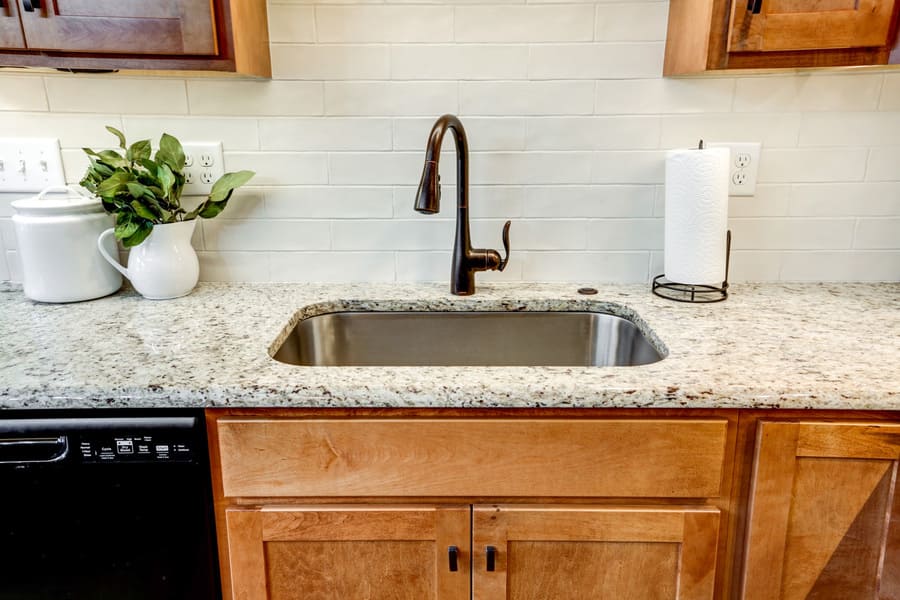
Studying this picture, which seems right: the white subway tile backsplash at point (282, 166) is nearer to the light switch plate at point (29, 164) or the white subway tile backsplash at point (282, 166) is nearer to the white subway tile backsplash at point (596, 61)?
the light switch plate at point (29, 164)

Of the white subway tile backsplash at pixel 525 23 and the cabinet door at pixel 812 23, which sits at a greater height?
the white subway tile backsplash at pixel 525 23

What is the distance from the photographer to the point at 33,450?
3.01 feet

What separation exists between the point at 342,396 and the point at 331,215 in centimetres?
64

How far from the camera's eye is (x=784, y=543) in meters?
0.94

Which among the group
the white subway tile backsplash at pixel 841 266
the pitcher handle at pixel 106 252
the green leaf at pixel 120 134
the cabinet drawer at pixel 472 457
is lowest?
the cabinet drawer at pixel 472 457

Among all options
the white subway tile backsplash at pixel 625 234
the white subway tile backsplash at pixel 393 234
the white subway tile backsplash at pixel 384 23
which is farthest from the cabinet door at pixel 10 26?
the white subway tile backsplash at pixel 625 234

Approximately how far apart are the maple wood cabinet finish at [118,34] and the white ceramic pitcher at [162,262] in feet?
1.08

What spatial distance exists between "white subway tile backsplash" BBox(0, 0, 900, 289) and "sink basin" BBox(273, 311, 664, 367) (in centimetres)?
14

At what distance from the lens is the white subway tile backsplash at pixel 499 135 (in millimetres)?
1327

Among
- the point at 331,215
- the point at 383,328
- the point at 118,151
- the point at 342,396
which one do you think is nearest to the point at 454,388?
the point at 342,396

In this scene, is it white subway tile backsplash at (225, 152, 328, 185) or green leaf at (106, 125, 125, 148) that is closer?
green leaf at (106, 125, 125, 148)

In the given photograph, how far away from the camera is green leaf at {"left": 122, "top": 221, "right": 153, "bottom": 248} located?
1.23 meters

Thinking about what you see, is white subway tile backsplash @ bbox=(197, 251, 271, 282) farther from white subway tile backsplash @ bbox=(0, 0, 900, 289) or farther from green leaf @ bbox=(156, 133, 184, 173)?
green leaf @ bbox=(156, 133, 184, 173)

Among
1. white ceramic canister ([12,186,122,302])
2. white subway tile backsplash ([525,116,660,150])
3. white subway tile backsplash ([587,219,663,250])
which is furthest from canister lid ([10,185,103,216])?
white subway tile backsplash ([587,219,663,250])
